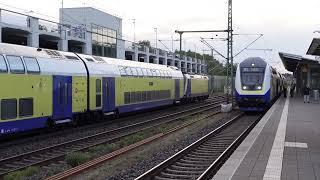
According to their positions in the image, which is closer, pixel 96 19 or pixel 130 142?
pixel 130 142

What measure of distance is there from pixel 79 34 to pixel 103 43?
842 centimetres

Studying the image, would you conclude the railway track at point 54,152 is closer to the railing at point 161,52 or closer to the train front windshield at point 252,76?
the train front windshield at point 252,76

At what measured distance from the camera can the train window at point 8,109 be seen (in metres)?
14.6

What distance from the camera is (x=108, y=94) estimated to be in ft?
76.4

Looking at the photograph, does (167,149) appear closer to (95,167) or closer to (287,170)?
(95,167)

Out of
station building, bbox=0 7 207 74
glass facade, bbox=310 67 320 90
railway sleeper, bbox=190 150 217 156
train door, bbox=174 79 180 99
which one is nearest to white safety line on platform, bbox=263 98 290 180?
railway sleeper, bbox=190 150 217 156

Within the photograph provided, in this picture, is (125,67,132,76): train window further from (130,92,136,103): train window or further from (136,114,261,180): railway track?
(136,114,261,180): railway track

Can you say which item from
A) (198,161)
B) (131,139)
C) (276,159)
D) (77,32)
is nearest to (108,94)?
(131,139)

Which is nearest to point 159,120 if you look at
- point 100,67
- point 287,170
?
point 100,67

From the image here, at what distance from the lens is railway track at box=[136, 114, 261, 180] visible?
10.7m

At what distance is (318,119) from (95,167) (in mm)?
14948

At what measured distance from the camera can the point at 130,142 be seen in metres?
16.8

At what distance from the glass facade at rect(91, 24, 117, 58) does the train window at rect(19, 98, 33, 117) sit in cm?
3906

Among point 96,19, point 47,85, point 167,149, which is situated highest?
point 96,19
